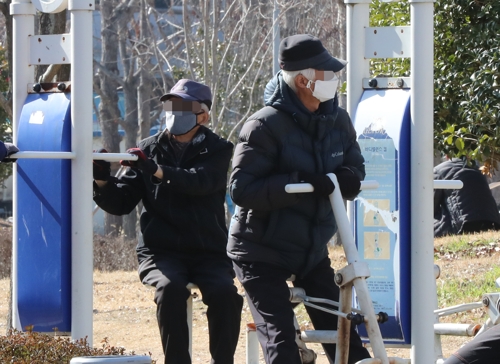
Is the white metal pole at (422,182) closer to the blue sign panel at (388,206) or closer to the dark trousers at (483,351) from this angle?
the blue sign panel at (388,206)

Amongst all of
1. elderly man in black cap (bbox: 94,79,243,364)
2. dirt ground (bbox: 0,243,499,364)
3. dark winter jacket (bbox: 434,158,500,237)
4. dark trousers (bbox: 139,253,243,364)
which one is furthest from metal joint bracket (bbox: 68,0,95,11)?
dark winter jacket (bbox: 434,158,500,237)

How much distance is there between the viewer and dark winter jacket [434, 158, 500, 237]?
39.8ft

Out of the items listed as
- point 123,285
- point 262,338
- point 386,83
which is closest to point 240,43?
point 123,285

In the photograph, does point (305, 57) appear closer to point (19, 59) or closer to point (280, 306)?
point (280, 306)

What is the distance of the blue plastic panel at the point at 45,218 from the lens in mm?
4953

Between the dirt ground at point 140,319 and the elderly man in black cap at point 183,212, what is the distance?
5.82ft

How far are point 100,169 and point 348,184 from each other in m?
1.42

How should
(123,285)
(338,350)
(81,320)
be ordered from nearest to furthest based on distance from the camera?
1. (338,350)
2. (81,320)
3. (123,285)

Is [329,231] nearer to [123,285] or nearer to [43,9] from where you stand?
[43,9]

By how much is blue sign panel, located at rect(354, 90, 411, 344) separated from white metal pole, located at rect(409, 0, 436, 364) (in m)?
0.05

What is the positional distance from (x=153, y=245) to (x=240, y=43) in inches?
441

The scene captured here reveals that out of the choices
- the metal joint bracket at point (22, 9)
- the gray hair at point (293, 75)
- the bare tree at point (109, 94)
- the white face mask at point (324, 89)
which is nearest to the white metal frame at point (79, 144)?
the metal joint bracket at point (22, 9)

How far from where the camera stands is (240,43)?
16.0 metres

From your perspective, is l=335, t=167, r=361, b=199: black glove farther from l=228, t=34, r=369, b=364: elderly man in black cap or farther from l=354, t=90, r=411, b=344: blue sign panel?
l=354, t=90, r=411, b=344: blue sign panel
